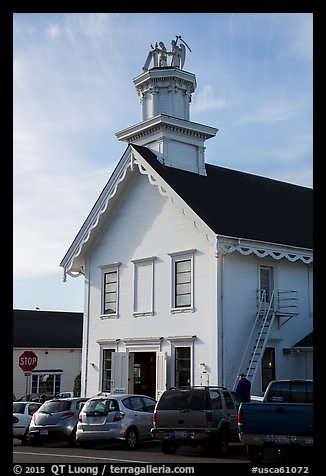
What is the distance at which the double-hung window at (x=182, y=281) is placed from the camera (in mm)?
25281

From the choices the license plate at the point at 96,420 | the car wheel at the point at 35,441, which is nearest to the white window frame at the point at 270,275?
the license plate at the point at 96,420

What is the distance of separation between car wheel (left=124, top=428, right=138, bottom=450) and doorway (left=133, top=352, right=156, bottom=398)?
9703mm

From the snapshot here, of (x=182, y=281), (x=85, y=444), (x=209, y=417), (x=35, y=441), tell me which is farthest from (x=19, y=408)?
(x=209, y=417)

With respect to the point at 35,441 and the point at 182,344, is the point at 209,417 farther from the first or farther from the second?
the point at 182,344

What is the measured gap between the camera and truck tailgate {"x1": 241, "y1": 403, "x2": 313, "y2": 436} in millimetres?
13516

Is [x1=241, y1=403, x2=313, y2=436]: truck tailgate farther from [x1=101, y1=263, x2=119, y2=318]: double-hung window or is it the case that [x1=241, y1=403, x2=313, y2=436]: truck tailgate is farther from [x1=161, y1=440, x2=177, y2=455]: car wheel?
[x1=101, y1=263, x2=119, y2=318]: double-hung window

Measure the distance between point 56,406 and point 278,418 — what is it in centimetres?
860

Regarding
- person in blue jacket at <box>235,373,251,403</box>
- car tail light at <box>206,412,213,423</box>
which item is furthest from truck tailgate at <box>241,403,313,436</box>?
person in blue jacket at <box>235,373,251,403</box>

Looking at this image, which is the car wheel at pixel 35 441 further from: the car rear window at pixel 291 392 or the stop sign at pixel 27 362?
the car rear window at pixel 291 392

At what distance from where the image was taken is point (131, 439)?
1800 cm

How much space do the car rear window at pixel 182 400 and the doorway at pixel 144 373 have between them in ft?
37.5
